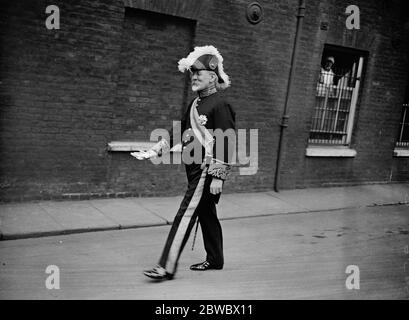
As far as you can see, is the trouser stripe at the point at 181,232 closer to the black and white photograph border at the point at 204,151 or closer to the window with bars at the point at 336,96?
the black and white photograph border at the point at 204,151

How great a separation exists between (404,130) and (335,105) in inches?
93.8

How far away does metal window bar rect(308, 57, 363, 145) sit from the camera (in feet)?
31.6

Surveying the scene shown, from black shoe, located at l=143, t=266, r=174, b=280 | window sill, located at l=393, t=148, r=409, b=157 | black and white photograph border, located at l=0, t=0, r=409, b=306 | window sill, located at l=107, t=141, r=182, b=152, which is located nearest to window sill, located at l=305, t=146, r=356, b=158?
black and white photograph border, located at l=0, t=0, r=409, b=306

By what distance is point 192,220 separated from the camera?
4652 millimetres

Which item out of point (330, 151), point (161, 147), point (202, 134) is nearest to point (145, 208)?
point (161, 147)

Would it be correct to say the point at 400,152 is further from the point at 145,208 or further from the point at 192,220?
the point at 192,220

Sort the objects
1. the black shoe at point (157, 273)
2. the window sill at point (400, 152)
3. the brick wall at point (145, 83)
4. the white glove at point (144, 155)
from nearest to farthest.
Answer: the black shoe at point (157, 273) < the white glove at point (144, 155) < the brick wall at point (145, 83) < the window sill at point (400, 152)

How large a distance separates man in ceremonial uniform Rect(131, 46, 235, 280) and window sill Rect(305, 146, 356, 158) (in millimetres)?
4900

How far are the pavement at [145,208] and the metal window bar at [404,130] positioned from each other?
1642 millimetres

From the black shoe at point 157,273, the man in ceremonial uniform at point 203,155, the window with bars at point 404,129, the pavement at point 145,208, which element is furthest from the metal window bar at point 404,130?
the black shoe at point 157,273

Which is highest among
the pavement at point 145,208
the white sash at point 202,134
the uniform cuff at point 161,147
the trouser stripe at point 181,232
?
the white sash at point 202,134

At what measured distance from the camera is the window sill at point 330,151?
371 inches
